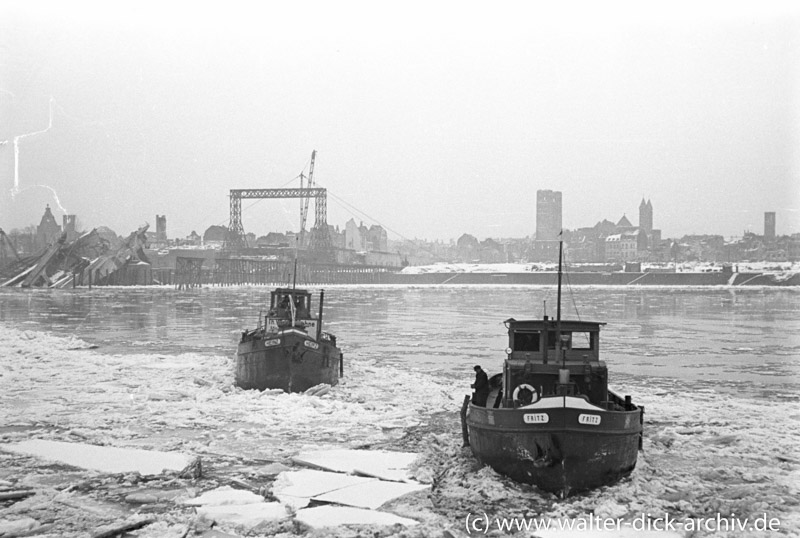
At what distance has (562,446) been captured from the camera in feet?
42.9

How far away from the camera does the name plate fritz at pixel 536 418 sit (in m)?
13.1

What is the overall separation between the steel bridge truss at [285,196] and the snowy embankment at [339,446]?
151188 millimetres

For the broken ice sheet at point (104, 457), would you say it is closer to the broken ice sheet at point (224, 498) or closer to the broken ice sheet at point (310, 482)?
the broken ice sheet at point (224, 498)

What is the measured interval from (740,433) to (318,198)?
175128 millimetres

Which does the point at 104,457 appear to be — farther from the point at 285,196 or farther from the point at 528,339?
the point at 285,196

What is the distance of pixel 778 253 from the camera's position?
176 m

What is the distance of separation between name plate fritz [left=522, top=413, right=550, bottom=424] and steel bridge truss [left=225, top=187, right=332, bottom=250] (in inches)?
6458

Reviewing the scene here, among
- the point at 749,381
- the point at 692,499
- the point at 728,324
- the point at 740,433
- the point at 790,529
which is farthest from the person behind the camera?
the point at 728,324

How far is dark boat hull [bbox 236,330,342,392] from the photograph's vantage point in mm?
23266

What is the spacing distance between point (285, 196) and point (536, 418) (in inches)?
7135

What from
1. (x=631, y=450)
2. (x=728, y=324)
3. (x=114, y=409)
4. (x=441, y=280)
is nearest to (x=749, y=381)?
(x=631, y=450)

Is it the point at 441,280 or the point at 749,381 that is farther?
the point at 441,280

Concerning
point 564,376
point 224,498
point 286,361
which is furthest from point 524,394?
point 286,361

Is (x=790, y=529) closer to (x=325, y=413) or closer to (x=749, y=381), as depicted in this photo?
(x=325, y=413)
